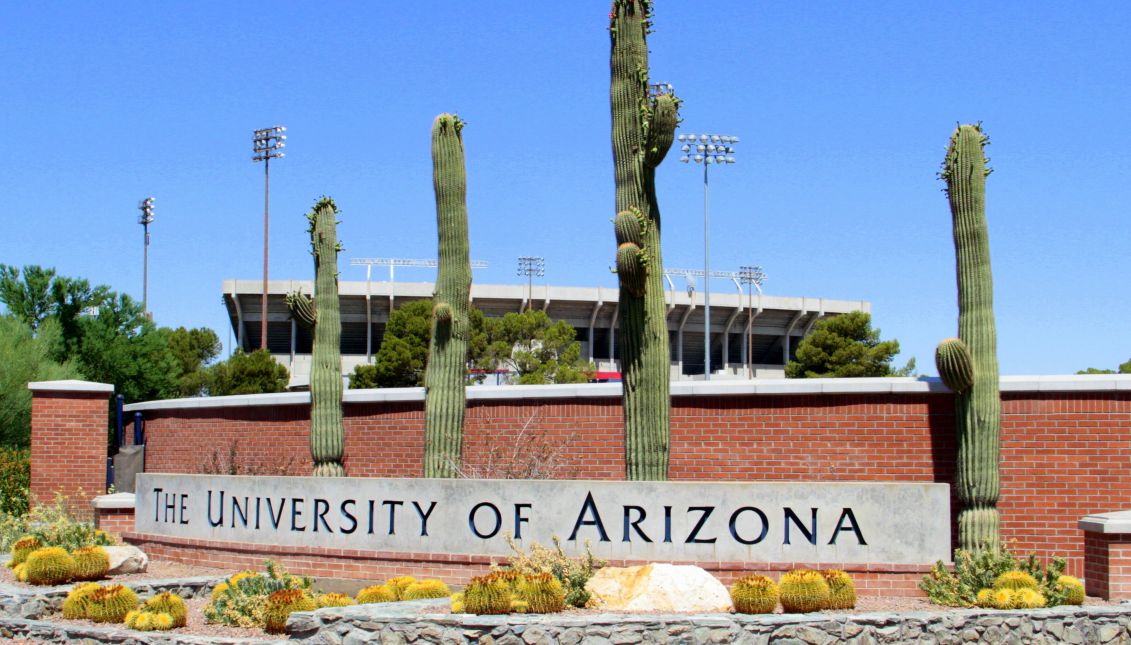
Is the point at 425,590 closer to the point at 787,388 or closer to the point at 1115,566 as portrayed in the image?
the point at 787,388

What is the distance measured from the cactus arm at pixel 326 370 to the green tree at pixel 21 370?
1183cm

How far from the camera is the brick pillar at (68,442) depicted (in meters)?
20.7

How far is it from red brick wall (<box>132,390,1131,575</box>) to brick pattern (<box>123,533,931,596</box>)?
10.5 feet

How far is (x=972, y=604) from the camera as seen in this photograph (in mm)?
10984

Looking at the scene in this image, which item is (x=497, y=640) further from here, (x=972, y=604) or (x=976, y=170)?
Result: (x=976, y=170)

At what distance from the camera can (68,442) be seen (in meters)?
21.0

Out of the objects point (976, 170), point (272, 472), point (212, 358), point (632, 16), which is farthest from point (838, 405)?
point (212, 358)

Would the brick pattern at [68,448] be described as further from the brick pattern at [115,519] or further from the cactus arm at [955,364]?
the cactus arm at [955,364]

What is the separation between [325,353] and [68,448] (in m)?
6.57

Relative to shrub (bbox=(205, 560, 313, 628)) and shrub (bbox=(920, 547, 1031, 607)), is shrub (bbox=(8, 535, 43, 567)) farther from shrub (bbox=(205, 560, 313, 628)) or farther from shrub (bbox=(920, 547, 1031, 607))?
shrub (bbox=(920, 547, 1031, 607))

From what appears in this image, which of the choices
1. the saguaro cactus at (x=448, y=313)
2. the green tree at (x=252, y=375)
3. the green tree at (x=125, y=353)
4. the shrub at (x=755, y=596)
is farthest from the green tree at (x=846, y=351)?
the shrub at (x=755, y=596)

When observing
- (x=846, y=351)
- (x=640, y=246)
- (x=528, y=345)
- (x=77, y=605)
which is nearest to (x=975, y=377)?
(x=640, y=246)

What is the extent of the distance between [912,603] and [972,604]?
527mm

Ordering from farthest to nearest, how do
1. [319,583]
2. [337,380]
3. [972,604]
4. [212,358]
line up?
[212,358] < [337,380] < [319,583] < [972,604]
